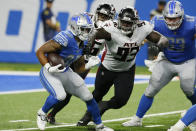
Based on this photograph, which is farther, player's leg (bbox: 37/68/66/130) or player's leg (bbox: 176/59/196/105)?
player's leg (bbox: 176/59/196/105)

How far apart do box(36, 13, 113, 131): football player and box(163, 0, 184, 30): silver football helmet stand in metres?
1.13

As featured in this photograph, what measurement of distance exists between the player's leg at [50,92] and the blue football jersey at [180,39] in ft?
→ 5.54

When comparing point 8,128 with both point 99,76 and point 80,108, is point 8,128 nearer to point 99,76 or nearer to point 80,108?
point 99,76

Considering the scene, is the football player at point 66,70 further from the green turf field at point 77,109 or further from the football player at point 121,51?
the green turf field at point 77,109

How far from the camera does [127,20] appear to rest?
22.3 ft

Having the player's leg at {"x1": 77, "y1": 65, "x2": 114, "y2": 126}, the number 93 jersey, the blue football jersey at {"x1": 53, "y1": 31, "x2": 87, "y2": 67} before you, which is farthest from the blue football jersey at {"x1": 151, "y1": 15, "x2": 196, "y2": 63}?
the blue football jersey at {"x1": 53, "y1": 31, "x2": 87, "y2": 67}

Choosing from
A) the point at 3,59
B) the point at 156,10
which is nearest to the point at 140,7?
the point at 156,10

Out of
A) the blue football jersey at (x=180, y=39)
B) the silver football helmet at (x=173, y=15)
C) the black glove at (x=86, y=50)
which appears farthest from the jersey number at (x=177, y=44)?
the black glove at (x=86, y=50)

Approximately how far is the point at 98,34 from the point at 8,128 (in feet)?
6.33

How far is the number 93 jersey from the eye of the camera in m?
6.98

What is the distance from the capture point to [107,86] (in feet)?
24.6

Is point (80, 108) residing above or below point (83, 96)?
below

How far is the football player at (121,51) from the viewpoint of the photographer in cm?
690

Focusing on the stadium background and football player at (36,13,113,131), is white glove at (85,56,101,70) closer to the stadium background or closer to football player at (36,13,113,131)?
football player at (36,13,113,131)
